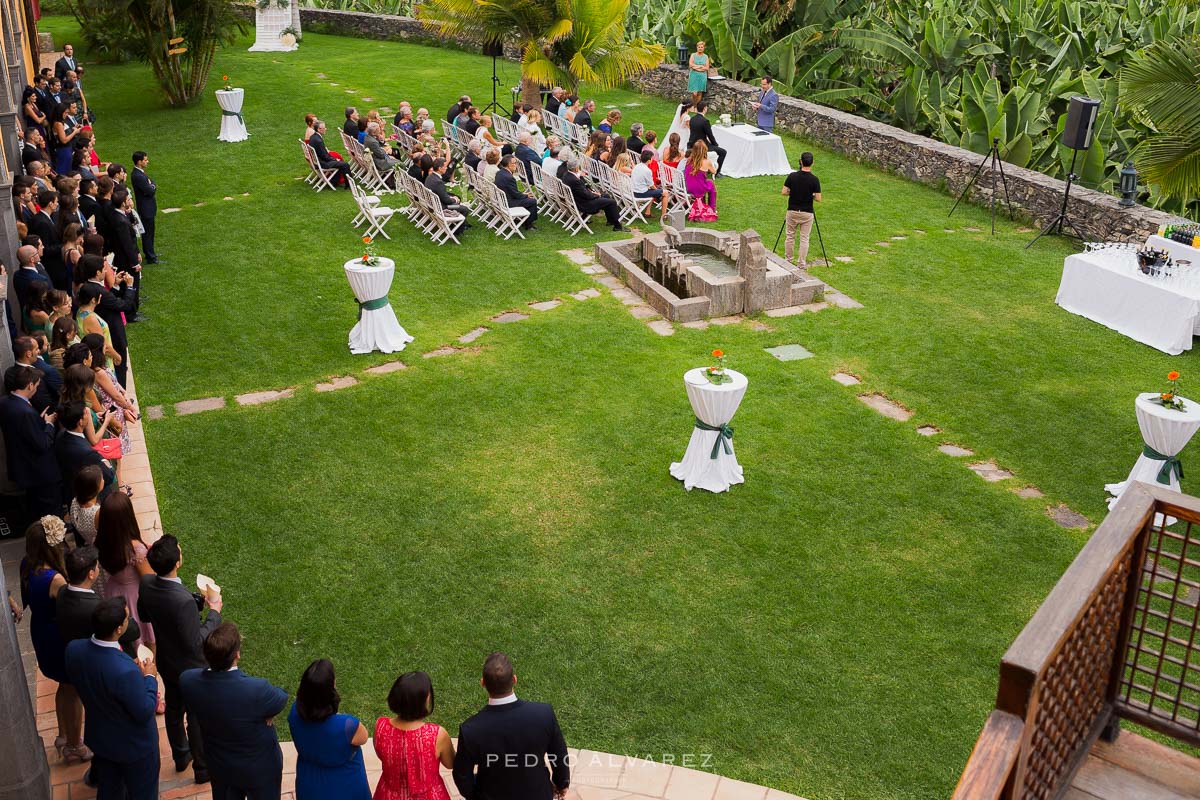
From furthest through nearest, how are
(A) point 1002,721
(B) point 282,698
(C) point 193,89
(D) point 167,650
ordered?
(C) point 193,89 → (D) point 167,650 → (B) point 282,698 → (A) point 1002,721

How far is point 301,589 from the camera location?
26.0 feet

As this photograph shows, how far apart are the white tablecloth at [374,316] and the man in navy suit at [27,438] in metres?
3.97

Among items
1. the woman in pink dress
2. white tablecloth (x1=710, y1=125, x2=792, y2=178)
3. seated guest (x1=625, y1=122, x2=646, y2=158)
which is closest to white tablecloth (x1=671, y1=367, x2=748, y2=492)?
the woman in pink dress

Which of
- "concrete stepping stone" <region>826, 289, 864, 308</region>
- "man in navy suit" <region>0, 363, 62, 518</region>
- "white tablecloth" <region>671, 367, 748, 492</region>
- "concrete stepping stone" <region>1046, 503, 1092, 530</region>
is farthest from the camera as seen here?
"concrete stepping stone" <region>826, 289, 864, 308</region>

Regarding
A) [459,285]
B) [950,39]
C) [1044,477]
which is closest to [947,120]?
[950,39]

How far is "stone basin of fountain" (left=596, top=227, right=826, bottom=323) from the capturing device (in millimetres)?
12781

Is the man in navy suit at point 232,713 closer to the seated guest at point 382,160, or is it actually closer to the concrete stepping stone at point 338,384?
the concrete stepping stone at point 338,384

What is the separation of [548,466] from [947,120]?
12.5 metres

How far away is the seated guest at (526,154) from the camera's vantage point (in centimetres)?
1662

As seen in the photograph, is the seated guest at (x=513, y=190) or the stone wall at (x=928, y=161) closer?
the stone wall at (x=928, y=161)

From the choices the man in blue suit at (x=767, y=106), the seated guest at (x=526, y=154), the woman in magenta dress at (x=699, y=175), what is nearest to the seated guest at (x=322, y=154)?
the seated guest at (x=526, y=154)

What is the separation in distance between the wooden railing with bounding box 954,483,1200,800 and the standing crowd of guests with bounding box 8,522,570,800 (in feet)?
6.67

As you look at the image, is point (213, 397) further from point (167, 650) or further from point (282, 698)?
point (282, 698)

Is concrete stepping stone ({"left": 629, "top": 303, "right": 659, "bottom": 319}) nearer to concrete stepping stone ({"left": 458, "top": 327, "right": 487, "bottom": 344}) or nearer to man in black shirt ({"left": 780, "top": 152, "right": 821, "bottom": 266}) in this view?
concrete stepping stone ({"left": 458, "top": 327, "right": 487, "bottom": 344})
